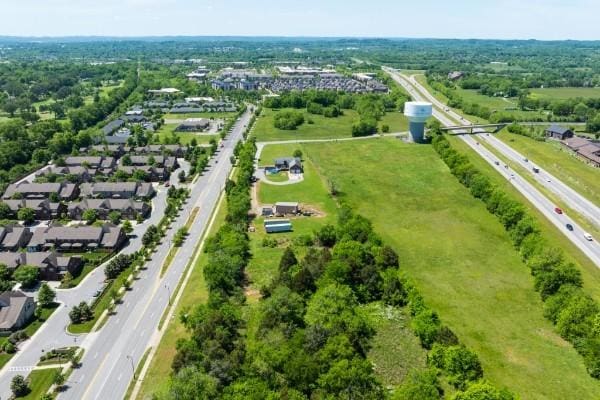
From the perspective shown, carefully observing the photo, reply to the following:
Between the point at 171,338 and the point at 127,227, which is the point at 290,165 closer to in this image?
the point at 127,227

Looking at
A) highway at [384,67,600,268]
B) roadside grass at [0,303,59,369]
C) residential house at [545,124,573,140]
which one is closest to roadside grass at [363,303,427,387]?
highway at [384,67,600,268]

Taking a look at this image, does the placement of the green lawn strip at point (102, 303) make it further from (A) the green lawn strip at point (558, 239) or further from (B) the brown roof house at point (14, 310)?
(A) the green lawn strip at point (558, 239)

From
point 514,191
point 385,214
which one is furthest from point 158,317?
point 514,191

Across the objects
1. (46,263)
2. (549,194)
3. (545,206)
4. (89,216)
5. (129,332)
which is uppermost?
(549,194)

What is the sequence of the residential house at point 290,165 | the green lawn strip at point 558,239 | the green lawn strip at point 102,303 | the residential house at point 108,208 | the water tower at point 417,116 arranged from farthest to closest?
the water tower at point 417,116, the residential house at point 290,165, the residential house at point 108,208, the green lawn strip at point 558,239, the green lawn strip at point 102,303

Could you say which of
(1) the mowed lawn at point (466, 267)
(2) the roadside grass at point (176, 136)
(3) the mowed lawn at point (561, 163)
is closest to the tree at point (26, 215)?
(2) the roadside grass at point (176, 136)

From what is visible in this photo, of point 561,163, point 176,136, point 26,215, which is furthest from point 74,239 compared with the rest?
point 561,163
